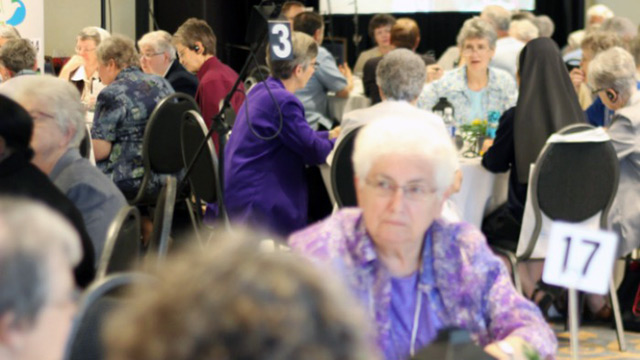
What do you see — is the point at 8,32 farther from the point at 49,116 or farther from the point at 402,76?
the point at 49,116

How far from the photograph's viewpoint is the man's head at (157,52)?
23.3ft

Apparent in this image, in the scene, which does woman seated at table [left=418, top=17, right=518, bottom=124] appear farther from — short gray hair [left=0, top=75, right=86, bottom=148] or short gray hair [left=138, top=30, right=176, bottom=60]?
short gray hair [left=0, top=75, right=86, bottom=148]

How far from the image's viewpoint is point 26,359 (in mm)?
1214

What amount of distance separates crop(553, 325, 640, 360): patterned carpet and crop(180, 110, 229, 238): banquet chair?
5.64 ft

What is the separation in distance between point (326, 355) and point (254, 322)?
0.07m

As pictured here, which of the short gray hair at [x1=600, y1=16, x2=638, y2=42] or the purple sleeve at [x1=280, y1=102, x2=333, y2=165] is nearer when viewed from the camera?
the purple sleeve at [x1=280, y1=102, x2=333, y2=165]

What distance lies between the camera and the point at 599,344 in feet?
16.2

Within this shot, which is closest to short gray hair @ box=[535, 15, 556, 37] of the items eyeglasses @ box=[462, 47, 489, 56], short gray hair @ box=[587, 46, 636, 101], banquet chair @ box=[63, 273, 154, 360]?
eyeglasses @ box=[462, 47, 489, 56]

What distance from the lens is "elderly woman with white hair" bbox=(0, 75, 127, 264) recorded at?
9.80 ft

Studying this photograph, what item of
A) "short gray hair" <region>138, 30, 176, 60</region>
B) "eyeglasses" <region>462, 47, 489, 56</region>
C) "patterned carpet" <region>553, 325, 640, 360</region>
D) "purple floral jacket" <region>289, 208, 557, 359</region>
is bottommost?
"patterned carpet" <region>553, 325, 640, 360</region>

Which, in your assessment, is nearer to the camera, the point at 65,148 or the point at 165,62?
the point at 65,148

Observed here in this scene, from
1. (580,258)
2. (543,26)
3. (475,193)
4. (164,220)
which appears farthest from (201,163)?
(543,26)

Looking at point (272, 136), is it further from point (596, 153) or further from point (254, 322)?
point (254, 322)

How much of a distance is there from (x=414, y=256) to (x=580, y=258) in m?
0.38
